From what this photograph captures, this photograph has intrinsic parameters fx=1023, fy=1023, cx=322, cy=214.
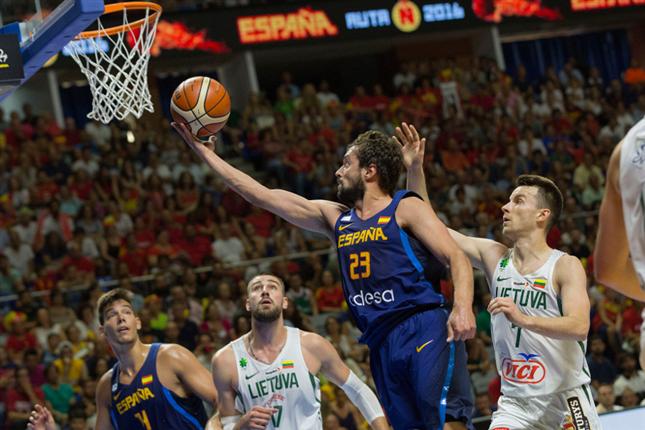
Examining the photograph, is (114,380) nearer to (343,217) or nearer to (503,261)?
(343,217)

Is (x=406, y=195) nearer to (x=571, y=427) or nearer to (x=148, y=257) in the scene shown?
(x=571, y=427)

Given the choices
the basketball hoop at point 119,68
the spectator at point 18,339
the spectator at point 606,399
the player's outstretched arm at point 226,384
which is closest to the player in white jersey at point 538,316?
the player's outstretched arm at point 226,384

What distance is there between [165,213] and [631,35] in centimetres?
1211

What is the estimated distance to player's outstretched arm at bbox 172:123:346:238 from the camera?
16.8ft

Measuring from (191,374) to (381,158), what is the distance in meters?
1.74

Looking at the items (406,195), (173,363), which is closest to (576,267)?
(406,195)

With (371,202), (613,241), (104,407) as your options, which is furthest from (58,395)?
(613,241)

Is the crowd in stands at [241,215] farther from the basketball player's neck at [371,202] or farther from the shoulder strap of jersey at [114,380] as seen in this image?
the basketball player's neck at [371,202]

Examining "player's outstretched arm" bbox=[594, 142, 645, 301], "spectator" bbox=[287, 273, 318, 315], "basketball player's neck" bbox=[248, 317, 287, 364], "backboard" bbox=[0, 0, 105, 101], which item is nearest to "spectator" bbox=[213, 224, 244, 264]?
"spectator" bbox=[287, 273, 318, 315]

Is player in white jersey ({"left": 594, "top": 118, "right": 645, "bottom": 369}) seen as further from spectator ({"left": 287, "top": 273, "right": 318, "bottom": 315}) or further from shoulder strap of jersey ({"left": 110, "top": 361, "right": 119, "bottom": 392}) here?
spectator ({"left": 287, "top": 273, "right": 318, "bottom": 315})

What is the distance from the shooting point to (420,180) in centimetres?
536

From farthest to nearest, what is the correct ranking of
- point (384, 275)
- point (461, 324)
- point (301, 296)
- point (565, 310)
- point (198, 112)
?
point (301, 296) → point (198, 112) → point (565, 310) → point (384, 275) → point (461, 324)

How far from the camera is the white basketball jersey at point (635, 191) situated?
277 cm

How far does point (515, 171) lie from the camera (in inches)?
583
